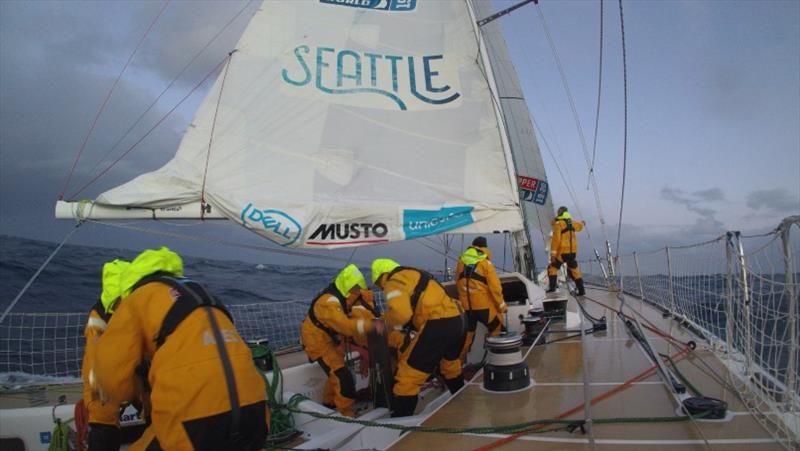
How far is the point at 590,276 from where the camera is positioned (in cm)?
1551

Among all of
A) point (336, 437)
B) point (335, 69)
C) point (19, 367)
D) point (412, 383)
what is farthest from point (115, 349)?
point (19, 367)

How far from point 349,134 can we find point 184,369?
3988 millimetres

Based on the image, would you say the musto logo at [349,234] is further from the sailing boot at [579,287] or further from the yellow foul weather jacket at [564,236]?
the sailing boot at [579,287]

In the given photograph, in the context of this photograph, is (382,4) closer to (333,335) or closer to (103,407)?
(333,335)

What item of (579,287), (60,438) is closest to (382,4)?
(60,438)

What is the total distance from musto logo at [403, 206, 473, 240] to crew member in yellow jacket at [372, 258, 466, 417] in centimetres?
95

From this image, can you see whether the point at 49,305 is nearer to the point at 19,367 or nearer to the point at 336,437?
the point at 19,367

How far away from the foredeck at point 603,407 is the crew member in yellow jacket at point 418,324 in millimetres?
410

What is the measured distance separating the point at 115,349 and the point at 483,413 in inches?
93.2

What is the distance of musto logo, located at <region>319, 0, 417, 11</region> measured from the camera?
600cm

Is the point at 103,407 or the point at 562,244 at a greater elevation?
the point at 562,244

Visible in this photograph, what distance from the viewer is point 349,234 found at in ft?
17.6

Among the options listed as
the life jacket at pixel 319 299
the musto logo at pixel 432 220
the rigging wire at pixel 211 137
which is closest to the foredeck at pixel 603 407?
the life jacket at pixel 319 299

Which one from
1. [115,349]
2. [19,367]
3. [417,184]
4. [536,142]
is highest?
[536,142]
